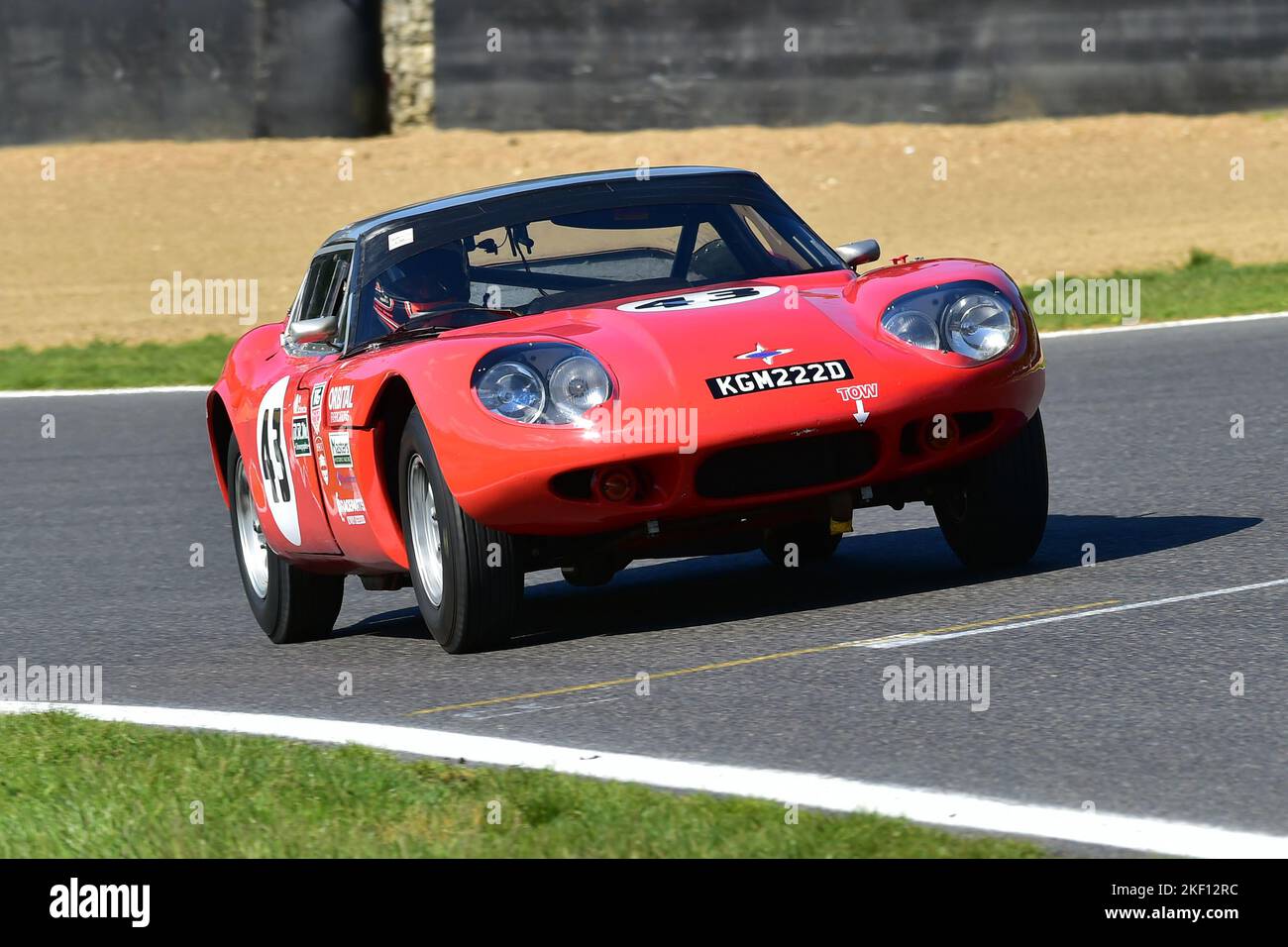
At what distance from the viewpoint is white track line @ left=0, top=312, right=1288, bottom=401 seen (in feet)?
49.8

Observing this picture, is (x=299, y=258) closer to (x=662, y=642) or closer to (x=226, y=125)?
(x=226, y=125)

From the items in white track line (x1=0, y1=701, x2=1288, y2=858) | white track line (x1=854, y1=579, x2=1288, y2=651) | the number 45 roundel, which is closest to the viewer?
white track line (x1=0, y1=701, x2=1288, y2=858)

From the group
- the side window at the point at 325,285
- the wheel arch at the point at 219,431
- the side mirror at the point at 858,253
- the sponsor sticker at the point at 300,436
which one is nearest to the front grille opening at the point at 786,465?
the side mirror at the point at 858,253

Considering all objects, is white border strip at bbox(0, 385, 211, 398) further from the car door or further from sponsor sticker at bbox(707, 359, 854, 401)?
sponsor sticker at bbox(707, 359, 854, 401)

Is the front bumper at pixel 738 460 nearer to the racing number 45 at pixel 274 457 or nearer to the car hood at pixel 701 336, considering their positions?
the car hood at pixel 701 336

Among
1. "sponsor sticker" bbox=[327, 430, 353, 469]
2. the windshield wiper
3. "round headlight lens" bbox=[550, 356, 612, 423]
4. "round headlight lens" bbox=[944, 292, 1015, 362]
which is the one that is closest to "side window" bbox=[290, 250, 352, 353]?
the windshield wiper

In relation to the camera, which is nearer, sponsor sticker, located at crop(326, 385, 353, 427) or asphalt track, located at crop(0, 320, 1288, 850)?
asphalt track, located at crop(0, 320, 1288, 850)

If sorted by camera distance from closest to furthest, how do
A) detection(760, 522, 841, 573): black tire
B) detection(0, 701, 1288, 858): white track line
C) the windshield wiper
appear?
detection(0, 701, 1288, 858): white track line, detection(760, 522, 841, 573): black tire, the windshield wiper

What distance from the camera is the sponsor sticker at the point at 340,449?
21.9 feet

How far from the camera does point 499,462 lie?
5.98m

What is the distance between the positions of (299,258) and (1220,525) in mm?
17498

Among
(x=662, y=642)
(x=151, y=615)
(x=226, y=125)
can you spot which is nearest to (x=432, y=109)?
(x=226, y=125)

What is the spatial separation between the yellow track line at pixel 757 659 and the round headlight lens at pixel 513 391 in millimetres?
795

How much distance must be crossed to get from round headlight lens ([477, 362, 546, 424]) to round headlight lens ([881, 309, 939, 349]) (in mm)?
1064
